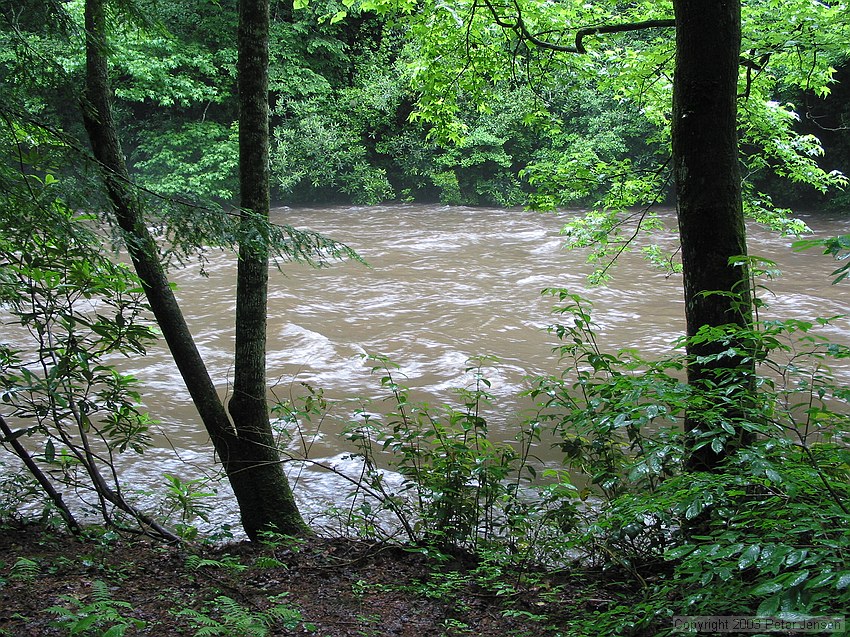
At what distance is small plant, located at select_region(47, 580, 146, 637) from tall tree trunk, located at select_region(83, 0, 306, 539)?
166 cm

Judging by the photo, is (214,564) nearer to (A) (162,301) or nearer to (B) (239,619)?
(B) (239,619)

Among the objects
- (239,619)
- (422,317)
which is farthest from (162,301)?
Result: (422,317)

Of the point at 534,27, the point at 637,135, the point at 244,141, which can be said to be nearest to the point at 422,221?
the point at 637,135

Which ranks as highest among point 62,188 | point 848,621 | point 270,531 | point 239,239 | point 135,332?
point 62,188

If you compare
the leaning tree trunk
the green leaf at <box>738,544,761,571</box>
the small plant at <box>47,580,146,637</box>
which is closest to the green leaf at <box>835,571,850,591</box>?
the green leaf at <box>738,544,761,571</box>

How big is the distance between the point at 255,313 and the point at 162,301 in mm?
586

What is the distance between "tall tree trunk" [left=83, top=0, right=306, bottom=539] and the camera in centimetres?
382

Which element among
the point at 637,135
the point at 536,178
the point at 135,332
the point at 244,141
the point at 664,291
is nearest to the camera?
the point at 135,332

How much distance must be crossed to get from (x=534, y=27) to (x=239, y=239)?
A: 15.1ft

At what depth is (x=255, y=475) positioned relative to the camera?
462 centimetres

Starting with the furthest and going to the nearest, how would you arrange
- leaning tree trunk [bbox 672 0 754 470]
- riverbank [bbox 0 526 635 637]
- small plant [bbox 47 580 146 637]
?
leaning tree trunk [bbox 672 0 754 470]
riverbank [bbox 0 526 635 637]
small plant [bbox 47 580 146 637]

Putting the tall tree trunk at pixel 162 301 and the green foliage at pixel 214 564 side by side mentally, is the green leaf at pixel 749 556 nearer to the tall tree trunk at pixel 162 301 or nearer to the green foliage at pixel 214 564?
the green foliage at pixel 214 564

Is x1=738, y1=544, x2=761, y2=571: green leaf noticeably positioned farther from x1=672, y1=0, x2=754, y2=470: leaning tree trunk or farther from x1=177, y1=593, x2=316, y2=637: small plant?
x1=177, y1=593, x2=316, y2=637: small plant

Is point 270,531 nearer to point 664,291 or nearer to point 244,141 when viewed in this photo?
point 244,141
